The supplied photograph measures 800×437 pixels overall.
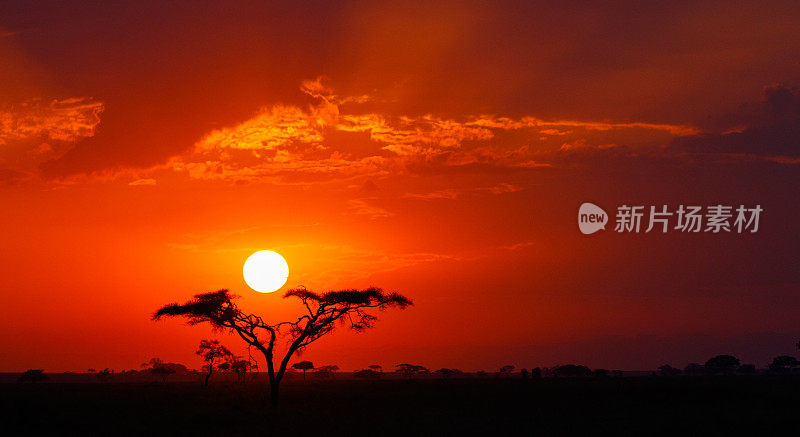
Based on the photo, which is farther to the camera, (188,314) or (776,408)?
(188,314)

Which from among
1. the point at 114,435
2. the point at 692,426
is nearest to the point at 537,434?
the point at 692,426

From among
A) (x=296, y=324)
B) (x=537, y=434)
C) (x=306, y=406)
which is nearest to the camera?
(x=537, y=434)

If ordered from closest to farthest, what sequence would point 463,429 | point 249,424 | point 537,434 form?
point 537,434 < point 463,429 < point 249,424

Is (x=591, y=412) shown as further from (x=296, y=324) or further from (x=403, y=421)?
(x=296, y=324)

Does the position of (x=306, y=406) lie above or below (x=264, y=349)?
below

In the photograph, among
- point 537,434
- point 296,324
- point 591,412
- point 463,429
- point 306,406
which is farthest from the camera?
point 296,324

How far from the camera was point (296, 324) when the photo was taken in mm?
57750

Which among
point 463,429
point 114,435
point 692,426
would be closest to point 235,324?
point 114,435

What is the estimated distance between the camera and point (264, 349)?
2206 inches

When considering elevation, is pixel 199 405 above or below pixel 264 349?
below

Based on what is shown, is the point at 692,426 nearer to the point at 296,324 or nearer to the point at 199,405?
the point at 296,324

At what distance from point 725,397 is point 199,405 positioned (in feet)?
133

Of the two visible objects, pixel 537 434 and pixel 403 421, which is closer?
pixel 537 434

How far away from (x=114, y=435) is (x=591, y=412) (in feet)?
87.9
